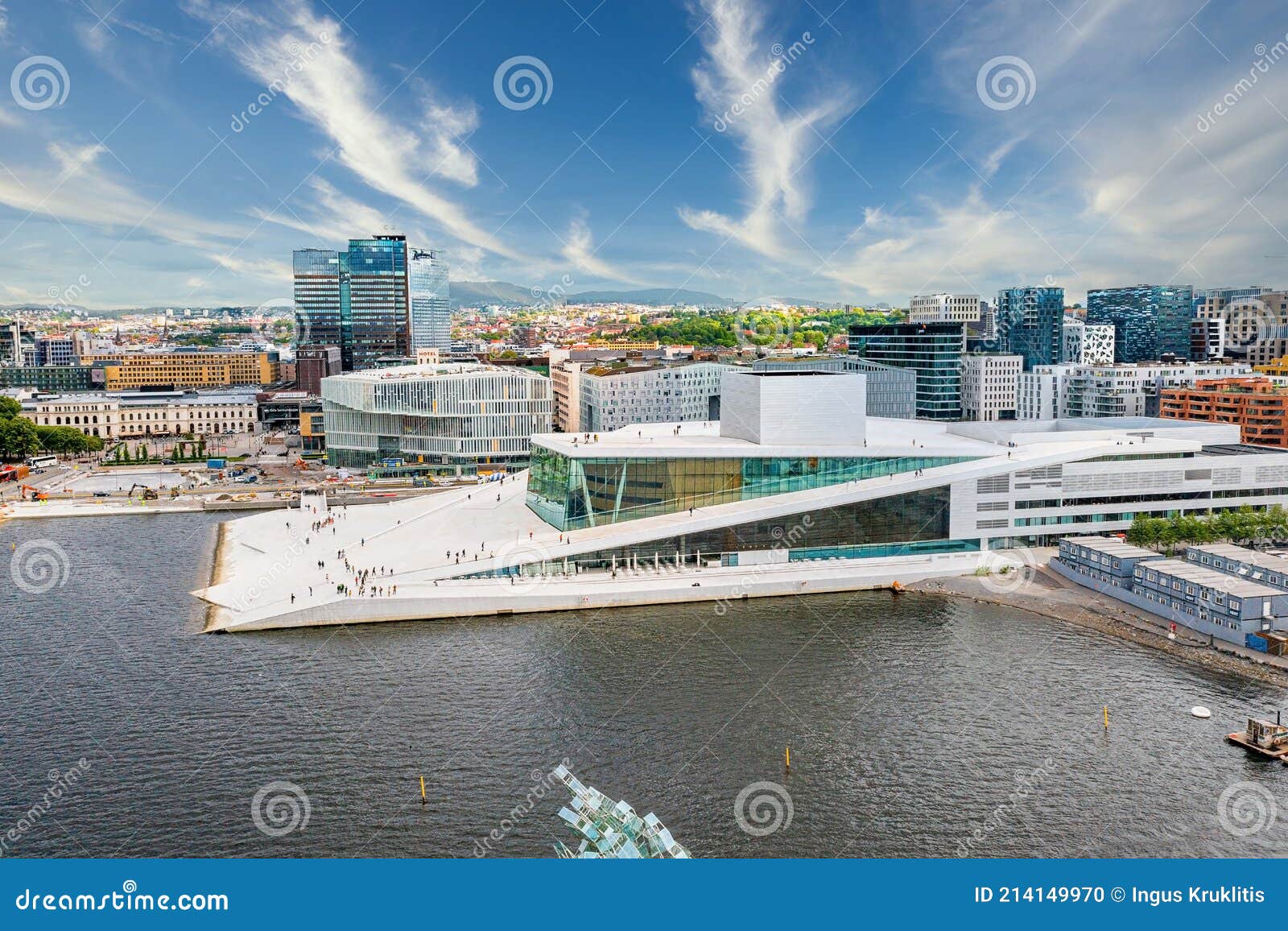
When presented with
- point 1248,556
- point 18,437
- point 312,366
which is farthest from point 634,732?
point 312,366

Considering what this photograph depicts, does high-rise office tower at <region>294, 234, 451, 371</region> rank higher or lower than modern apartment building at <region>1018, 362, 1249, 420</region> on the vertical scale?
higher

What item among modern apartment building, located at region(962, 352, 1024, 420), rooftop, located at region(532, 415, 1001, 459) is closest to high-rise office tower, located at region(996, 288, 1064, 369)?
modern apartment building, located at region(962, 352, 1024, 420)

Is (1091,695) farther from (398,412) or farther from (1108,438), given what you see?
(398,412)

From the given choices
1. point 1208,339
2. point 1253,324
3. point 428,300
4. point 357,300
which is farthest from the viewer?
point 428,300

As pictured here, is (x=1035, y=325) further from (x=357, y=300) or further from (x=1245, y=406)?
(x=357, y=300)

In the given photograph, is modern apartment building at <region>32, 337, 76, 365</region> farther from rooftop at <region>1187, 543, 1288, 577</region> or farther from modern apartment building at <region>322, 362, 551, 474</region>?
rooftop at <region>1187, 543, 1288, 577</region>

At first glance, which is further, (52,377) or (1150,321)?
(1150,321)

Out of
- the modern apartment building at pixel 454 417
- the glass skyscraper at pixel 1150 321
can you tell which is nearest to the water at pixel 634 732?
the modern apartment building at pixel 454 417

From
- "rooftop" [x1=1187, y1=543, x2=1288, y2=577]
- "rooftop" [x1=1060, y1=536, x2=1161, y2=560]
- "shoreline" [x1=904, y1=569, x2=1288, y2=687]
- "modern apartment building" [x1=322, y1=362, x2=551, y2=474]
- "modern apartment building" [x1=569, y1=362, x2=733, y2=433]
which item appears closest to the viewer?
"shoreline" [x1=904, y1=569, x2=1288, y2=687]
